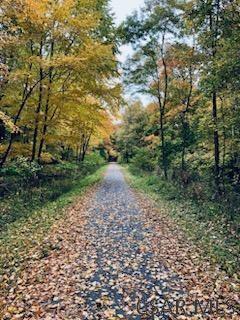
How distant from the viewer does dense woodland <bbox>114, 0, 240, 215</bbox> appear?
420 inches

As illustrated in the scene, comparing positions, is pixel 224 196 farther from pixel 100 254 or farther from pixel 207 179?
pixel 100 254

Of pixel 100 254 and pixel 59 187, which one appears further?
pixel 59 187

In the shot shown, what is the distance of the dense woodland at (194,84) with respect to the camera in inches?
420

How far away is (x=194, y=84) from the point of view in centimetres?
1792

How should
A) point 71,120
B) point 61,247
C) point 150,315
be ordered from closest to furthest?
point 150,315
point 61,247
point 71,120

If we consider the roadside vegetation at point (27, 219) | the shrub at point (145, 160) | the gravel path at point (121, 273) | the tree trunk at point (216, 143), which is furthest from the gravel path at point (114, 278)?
the shrub at point (145, 160)

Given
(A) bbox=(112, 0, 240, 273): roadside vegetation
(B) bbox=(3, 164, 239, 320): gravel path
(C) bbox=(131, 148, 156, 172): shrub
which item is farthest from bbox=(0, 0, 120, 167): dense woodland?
(C) bbox=(131, 148, 156, 172): shrub

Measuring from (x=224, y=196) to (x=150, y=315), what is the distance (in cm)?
796

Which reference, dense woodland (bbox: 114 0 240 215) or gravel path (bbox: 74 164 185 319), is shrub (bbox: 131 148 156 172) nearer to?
dense woodland (bbox: 114 0 240 215)

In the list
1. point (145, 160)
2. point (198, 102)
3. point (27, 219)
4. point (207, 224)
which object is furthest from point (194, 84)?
point (145, 160)

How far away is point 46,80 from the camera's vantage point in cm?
1578

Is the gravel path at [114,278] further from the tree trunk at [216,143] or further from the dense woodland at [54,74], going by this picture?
the dense woodland at [54,74]

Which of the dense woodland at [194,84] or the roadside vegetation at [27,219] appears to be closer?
the roadside vegetation at [27,219]

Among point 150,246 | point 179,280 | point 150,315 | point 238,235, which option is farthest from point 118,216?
point 150,315
